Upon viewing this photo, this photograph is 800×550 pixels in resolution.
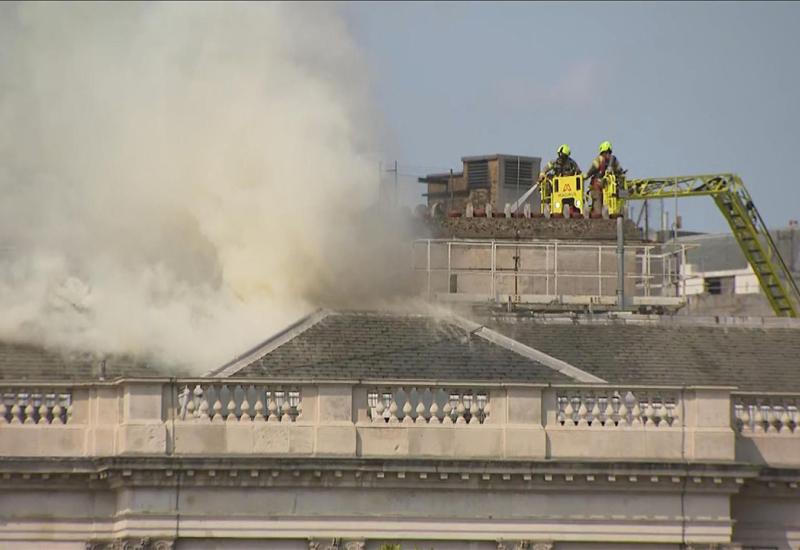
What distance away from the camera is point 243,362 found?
4956 cm

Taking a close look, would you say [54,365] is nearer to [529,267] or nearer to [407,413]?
[407,413]

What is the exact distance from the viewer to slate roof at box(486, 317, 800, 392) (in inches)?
2034

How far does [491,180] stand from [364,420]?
37.2 m

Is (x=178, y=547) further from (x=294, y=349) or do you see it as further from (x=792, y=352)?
(x=792, y=352)

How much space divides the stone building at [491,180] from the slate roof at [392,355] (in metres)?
27.5

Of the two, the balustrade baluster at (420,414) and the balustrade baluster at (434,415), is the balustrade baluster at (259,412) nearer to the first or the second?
the balustrade baluster at (420,414)

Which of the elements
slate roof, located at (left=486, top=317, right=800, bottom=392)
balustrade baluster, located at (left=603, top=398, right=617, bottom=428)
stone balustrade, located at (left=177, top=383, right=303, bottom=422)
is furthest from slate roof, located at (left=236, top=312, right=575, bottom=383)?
stone balustrade, located at (left=177, top=383, right=303, bottom=422)

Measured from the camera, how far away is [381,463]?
45.0 meters

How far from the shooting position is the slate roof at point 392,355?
49.4 meters

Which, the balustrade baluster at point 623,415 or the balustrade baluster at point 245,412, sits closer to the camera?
the balustrade baluster at point 245,412

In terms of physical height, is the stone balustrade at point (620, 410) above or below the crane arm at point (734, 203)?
below

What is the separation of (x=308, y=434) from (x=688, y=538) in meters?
6.38

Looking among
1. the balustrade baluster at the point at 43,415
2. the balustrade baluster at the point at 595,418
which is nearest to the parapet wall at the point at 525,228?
the balustrade baluster at the point at 595,418

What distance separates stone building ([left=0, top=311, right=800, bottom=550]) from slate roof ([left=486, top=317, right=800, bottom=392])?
4.83 m
